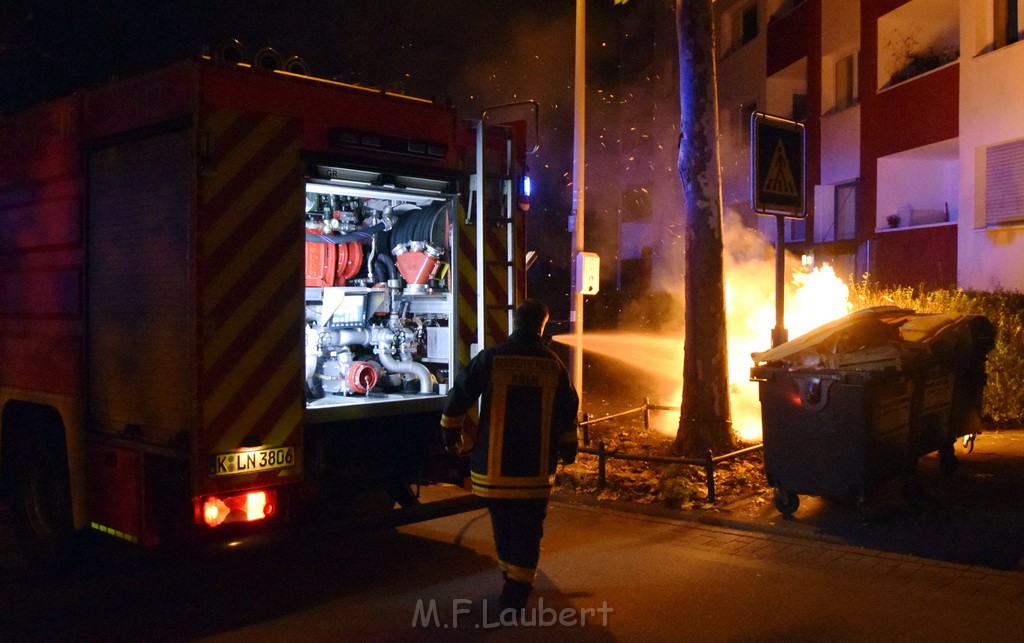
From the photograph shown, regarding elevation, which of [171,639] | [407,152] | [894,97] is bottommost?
[171,639]

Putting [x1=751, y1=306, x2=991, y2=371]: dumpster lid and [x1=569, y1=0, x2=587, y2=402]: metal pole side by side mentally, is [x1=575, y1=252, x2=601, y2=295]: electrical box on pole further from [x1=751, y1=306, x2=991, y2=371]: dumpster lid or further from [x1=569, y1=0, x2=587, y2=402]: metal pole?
[x1=751, y1=306, x2=991, y2=371]: dumpster lid

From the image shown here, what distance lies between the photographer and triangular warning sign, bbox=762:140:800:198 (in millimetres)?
8148

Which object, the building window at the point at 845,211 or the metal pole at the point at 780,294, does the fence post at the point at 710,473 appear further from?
the building window at the point at 845,211

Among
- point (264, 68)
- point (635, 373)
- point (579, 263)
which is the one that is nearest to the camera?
point (264, 68)

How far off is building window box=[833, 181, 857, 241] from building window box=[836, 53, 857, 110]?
6.04ft

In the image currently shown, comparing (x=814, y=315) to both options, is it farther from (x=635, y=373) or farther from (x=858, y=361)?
(x=635, y=373)

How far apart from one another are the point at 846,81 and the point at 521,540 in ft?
62.8

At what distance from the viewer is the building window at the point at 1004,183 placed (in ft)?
49.7

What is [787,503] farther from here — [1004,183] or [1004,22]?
[1004,22]

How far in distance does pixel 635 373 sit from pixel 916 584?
16.3 m

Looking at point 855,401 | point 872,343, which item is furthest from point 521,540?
point 872,343

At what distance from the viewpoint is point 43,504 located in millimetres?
Result: 6246

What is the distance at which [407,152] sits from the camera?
5.85 meters

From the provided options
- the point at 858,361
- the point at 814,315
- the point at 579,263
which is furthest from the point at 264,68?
the point at 814,315
